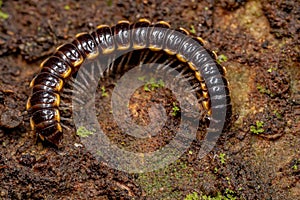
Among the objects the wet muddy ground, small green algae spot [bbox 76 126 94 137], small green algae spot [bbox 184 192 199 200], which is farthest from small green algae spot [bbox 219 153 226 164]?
small green algae spot [bbox 76 126 94 137]

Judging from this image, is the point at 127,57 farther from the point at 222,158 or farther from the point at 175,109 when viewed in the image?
the point at 222,158

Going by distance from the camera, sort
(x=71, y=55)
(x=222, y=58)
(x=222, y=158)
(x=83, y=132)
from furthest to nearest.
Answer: (x=222, y=58)
(x=71, y=55)
(x=83, y=132)
(x=222, y=158)

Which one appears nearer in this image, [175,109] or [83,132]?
[175,109]

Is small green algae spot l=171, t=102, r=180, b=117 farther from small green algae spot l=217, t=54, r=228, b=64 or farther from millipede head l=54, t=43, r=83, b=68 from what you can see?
millipede head l=54, t=43, r=83, b=68

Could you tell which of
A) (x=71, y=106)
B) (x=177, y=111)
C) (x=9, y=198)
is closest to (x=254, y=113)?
(x=177, y=111)

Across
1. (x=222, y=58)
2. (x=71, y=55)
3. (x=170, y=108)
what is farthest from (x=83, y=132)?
(x=222, y=58)

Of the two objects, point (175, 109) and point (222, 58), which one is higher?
point (222, 58)
